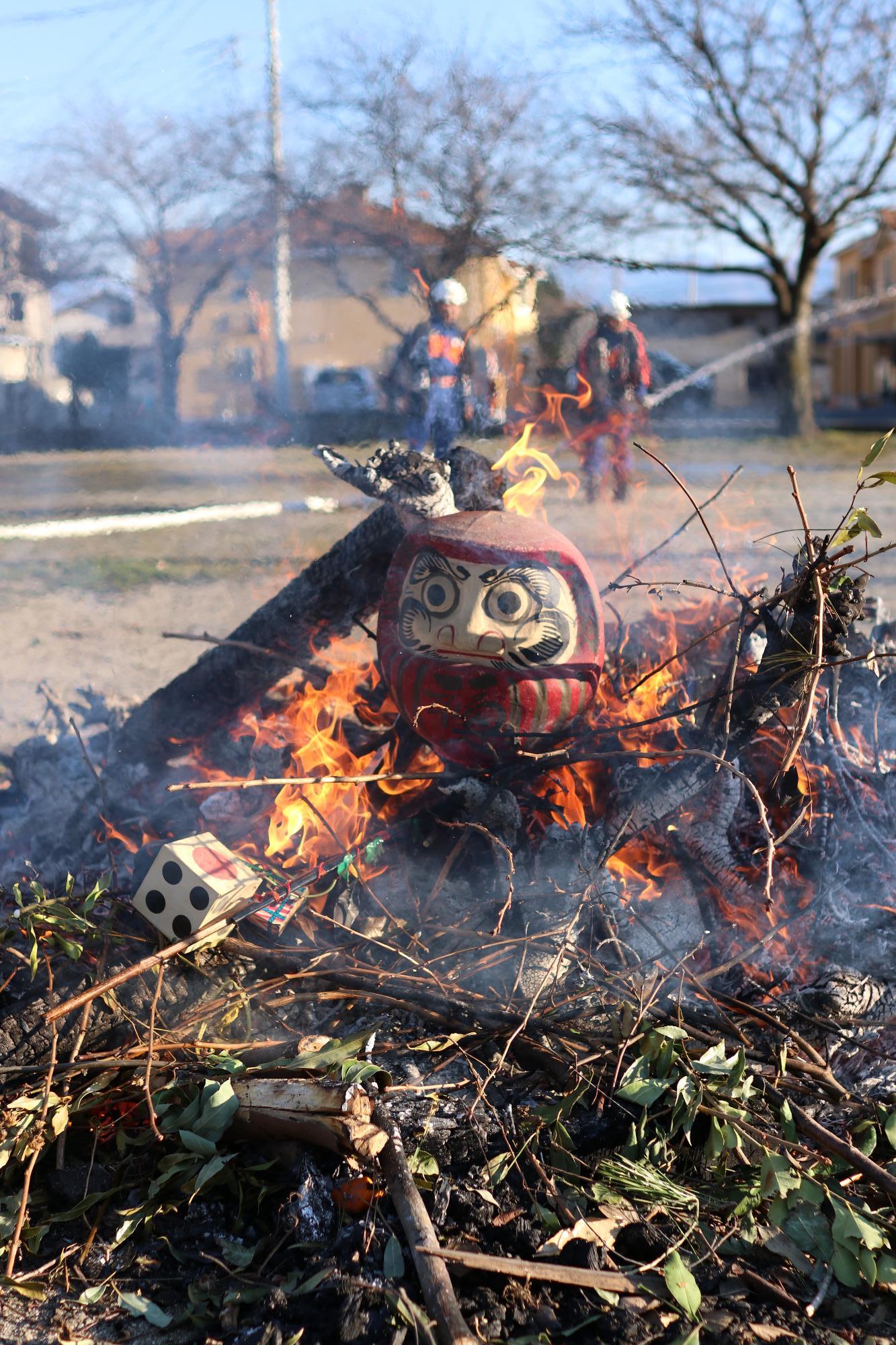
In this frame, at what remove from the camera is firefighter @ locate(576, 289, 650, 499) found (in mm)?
4277

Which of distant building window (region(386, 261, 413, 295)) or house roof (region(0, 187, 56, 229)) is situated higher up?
house roof (region(0, 187, 56, 229))

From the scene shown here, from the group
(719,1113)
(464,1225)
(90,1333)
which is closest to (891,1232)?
(719,1113)

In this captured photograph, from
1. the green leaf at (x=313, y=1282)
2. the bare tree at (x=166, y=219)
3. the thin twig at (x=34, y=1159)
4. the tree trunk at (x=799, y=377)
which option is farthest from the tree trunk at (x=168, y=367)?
the tree trunk at (x=799, y=377)

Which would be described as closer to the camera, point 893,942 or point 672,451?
point 893,942

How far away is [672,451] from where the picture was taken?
863 cm

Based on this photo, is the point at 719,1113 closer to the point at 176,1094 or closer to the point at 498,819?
the point at 498,819

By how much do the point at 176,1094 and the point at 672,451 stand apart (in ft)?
24.2

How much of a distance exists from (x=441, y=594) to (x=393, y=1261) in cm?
150

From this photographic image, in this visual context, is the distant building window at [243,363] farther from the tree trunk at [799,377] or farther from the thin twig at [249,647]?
the tree trunk at [799,377]

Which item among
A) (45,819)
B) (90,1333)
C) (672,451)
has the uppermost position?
(672,451)

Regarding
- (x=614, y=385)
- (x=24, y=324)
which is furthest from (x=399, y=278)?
(x=24, y=324)

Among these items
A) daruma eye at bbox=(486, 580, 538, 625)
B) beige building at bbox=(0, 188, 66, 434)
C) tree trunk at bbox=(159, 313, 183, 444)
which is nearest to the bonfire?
daruma eye at bbox=(486, 580, 538, 625)

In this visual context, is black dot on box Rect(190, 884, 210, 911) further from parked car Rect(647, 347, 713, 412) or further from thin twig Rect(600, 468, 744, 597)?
parked car Rect(647, 347, 713, 412)

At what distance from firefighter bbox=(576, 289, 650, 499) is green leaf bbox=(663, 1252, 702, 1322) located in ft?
11.1
